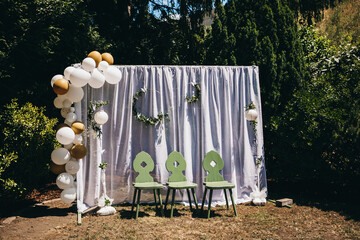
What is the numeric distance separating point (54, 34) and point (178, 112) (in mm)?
3303

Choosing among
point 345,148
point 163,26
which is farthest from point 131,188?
point 163,26

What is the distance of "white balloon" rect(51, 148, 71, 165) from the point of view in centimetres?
443

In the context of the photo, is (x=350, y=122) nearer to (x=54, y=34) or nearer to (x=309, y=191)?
(x=309, y=191)

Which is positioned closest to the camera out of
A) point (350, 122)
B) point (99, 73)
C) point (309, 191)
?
point (99, 73)

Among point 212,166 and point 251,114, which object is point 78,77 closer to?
point 212,166

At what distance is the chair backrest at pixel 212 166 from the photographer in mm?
4938

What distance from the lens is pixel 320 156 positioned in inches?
218

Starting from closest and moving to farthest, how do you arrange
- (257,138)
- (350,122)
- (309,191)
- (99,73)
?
(99,73), (350,122), (257,138), (309,191)

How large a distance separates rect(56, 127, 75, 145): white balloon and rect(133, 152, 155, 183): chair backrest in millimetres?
1067

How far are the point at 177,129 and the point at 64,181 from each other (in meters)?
2.03

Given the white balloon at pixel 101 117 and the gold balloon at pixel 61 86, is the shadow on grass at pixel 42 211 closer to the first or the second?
the white balloon at pixel 101 117

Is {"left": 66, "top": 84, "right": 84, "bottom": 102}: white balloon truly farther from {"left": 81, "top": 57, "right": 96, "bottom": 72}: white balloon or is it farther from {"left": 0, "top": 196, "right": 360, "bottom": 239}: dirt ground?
{"left": 0, "top": 196, "right": 360, "bottom": 239}: dirt ground

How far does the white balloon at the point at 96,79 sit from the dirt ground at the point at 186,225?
204 centimetres

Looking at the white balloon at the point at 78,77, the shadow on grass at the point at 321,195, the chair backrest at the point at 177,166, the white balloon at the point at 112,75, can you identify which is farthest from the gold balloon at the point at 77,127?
the shadow on grass at the point at 321,195
